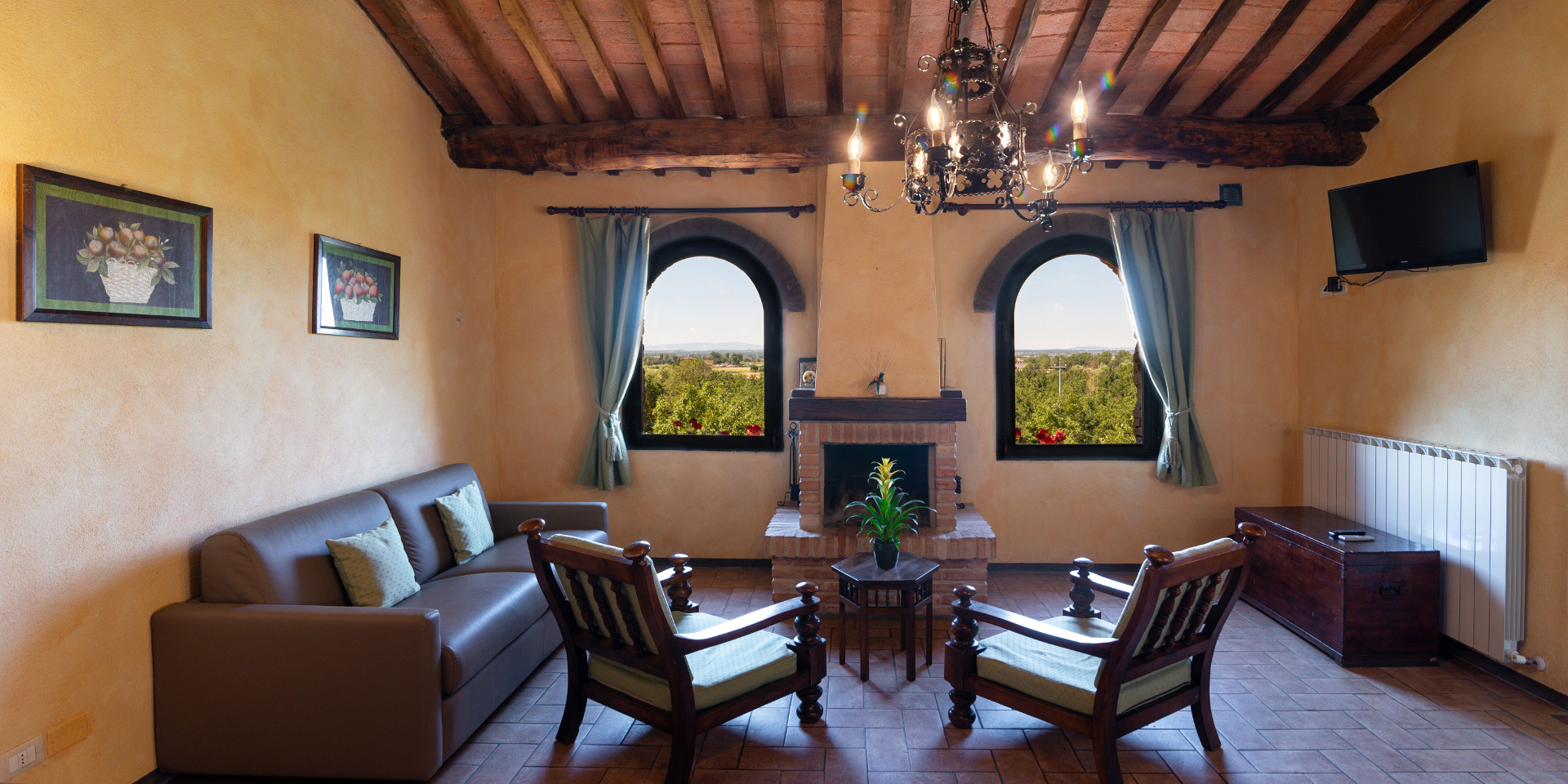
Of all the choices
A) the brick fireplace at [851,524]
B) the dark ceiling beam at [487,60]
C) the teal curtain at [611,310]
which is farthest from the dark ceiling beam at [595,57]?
the brick fireplace at [851,524]

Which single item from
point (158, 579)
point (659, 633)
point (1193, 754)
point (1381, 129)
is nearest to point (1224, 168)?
point (1381, 129)

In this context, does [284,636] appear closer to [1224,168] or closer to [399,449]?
[399,449]

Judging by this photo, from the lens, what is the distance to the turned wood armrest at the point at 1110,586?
2.83 metres

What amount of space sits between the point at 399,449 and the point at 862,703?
9.43 feet

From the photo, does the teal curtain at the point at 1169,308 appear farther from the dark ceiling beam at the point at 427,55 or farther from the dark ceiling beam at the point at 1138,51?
the dark ceiling beam at the point at 427,55

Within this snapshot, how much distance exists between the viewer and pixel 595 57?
4004 mm

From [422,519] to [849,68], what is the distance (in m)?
3.34

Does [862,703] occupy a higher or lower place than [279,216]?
lower

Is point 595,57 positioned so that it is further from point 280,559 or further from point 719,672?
point 719,672

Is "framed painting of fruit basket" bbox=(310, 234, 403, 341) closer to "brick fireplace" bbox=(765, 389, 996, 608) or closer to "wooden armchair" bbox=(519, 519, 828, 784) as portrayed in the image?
"wooden armchair" bbox=(519, 519, 828, 784)

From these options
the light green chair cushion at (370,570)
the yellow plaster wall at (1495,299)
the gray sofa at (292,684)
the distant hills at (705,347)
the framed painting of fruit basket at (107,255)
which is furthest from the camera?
the distant hills at (705,347)

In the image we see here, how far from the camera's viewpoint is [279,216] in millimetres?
3186

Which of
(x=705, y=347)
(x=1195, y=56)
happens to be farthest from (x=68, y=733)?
(x=1195, y=56)

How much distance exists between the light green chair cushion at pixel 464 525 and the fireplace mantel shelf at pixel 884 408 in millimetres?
1836
